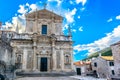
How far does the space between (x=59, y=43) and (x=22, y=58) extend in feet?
21.4

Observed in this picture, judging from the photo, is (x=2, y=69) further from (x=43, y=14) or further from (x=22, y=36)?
(x=43, y=14)

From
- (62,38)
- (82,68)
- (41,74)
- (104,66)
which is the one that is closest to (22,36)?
(62,38)

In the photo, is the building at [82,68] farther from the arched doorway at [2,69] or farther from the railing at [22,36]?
the arched doorway at [2,69]

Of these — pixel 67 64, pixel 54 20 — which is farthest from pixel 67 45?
pixel 54 20

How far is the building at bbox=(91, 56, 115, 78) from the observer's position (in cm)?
3569

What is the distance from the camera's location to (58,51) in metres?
25.9

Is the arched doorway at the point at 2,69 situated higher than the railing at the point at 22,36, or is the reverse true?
the railing at the point at 22,36

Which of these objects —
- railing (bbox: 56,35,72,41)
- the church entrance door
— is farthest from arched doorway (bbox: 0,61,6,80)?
railing (bbox: 56,35,72,41)

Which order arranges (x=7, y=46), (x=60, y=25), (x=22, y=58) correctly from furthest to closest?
(x=60, y=25) < (x=22, y=58) < (x=7, y=46)

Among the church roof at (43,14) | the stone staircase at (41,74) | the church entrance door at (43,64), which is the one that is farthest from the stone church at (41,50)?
the church roof at (43,14)

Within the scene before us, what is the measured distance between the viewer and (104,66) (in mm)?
37625

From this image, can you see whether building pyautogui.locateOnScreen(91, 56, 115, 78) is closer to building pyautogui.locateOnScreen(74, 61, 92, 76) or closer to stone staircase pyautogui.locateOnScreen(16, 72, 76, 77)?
building pyautogui.locateOnScreen(74, 61, 92, 76)

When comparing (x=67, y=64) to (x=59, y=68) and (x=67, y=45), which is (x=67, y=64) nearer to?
(x=59, y=68)

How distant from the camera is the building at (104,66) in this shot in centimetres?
3569
